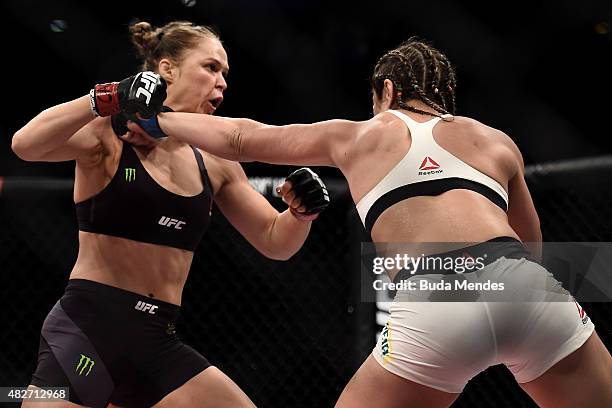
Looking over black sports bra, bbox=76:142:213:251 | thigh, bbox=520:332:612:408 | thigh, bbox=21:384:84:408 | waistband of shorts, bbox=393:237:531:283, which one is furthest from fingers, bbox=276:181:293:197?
thigh, bbox=520:332:612:408

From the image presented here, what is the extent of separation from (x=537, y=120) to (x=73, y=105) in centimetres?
268

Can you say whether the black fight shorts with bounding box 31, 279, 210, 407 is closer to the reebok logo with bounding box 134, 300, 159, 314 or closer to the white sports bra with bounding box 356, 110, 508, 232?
the reebok logo with bounding box 134, 300, 159, 314

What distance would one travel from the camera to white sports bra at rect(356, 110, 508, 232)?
5.58 ft

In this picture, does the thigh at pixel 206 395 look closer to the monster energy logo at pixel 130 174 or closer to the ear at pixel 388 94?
the monster energy logo at pixel 130 174

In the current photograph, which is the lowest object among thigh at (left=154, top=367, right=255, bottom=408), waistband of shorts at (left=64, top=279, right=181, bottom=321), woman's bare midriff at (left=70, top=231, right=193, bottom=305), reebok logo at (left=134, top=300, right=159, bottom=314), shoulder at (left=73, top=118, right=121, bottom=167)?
thigh at (left=154, top=367, right=255, bottom=408)

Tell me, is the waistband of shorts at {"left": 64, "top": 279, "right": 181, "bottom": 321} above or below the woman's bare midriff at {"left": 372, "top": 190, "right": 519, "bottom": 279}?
below

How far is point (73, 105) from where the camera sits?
6.63 feet

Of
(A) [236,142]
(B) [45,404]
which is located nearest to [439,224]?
(A) [236,142]

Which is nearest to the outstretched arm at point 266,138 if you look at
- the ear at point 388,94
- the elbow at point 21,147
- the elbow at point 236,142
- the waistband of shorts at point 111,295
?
the elbow at point 236,142

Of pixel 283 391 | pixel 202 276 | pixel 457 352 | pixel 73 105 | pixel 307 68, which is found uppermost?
pixel 73 105

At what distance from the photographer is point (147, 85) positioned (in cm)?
195

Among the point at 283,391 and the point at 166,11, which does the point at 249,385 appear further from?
the point at 166,11

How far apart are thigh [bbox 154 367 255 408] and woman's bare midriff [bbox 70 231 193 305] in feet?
0.82

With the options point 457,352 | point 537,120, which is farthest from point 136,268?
point 537,120
